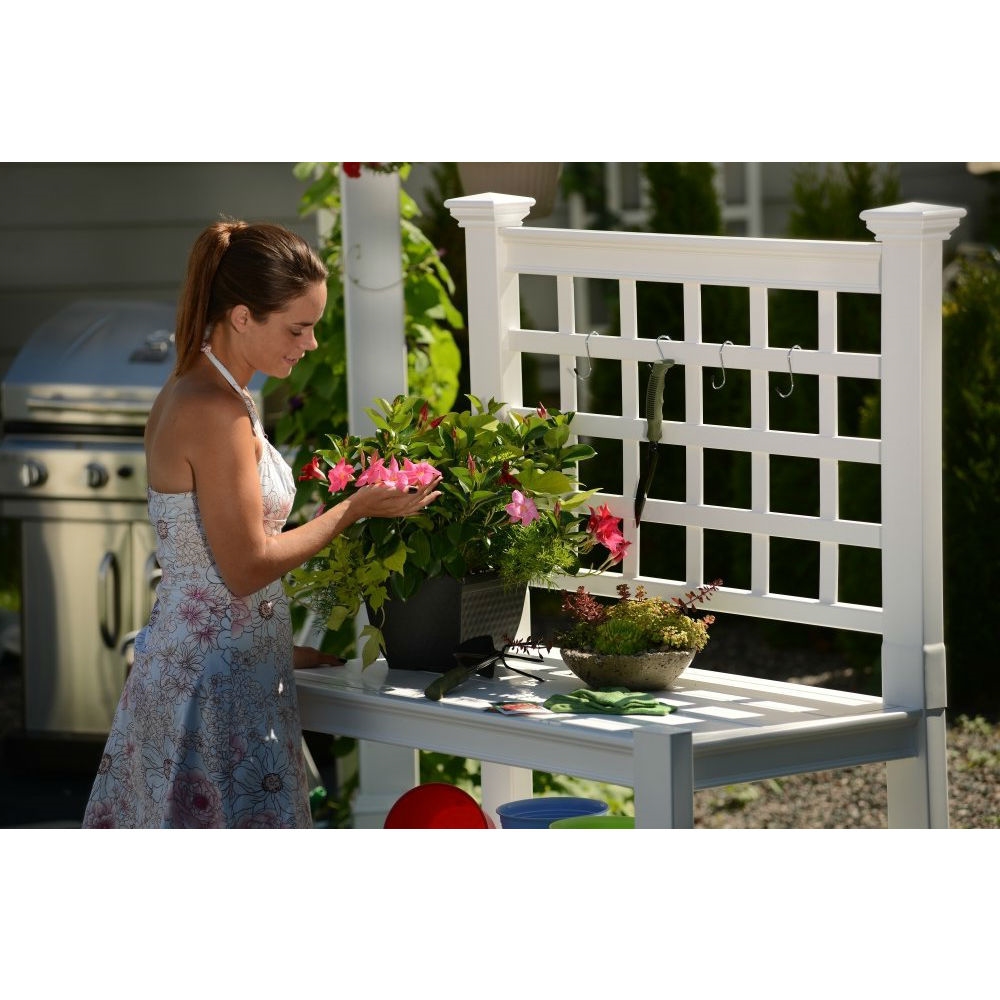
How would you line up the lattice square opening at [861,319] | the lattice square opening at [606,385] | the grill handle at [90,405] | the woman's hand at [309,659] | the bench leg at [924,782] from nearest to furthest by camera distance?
the bench leg at [924,782], the woman's hand at [309,659], the grill handle at [90,405], the lattice square opening at [861,319], the lattice square opening at [606,385]

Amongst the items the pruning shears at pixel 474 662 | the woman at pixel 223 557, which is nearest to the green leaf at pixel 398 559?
the woman at pixel 223 557

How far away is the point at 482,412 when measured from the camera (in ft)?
10.5

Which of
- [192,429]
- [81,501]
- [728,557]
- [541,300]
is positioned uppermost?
[541,300]

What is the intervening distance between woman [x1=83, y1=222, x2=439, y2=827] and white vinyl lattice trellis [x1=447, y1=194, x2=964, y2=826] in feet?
1.95

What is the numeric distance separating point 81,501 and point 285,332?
104 inches

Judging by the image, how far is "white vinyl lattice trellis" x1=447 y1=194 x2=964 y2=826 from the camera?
271 centimetres

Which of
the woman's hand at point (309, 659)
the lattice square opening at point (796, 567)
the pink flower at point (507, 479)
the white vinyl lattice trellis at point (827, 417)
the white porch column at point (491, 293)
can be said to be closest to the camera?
the white vinyl lattice trellis at point (827, 417)

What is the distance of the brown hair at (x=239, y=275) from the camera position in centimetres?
264

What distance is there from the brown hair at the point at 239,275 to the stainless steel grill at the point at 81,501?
224 centimetres

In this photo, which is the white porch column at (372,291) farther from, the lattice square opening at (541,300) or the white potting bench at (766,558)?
the lattice square opening at (541,300)

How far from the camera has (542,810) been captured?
3.13 metres

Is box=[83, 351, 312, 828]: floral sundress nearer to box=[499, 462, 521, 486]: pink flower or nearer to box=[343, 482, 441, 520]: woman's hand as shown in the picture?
box=[343, 482, 441, 520]: woman's hand

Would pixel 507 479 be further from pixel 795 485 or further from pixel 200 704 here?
pixel 795 485

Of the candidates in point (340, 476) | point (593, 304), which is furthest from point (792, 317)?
point (340, 476)
